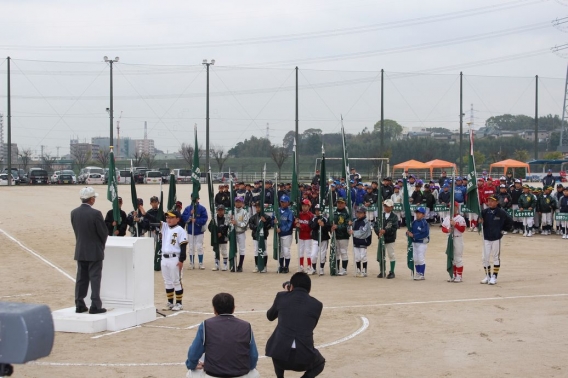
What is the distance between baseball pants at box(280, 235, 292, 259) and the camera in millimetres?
19219

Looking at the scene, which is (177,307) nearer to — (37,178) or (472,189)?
(472,189)

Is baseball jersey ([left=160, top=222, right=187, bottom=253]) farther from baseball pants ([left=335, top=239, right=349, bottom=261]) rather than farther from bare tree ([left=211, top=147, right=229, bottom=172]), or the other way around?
bare tree ([left=211, top=147, right=229, bottom=172])

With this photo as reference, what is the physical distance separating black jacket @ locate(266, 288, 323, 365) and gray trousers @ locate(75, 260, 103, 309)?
4588 mm

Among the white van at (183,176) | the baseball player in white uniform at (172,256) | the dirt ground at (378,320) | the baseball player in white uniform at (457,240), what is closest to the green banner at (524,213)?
the dirt ground at (378,320)

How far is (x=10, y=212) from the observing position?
33.4 m

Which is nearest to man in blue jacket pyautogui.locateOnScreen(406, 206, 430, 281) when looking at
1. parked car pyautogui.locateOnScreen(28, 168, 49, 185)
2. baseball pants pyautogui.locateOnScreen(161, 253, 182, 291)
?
baseball pants pyautogui.locateOnScreen(161, 253, 182, 291)

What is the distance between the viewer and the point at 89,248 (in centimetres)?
1166

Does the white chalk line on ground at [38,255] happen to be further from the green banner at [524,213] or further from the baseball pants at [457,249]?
the green banner at [524,213]

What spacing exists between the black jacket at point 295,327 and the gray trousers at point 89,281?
4.59 m

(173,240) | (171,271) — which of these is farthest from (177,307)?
(173,240)

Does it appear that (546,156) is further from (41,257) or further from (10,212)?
(41,257)

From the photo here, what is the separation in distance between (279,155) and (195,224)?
45.7 meters

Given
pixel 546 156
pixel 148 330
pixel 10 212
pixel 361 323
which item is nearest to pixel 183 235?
pixel 148 330

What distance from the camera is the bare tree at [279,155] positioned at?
63.2m
